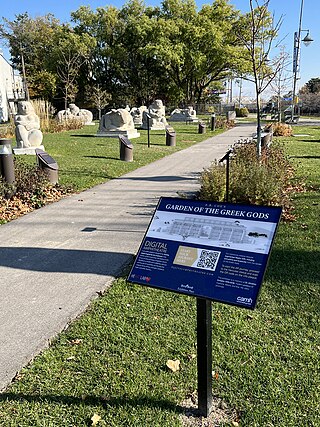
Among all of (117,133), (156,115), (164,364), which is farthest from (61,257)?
(156,115)

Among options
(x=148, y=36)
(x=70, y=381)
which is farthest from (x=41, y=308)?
(x=148, y=36)

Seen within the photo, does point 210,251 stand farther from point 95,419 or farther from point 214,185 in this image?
point 214,185

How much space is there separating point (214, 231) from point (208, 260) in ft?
0.60

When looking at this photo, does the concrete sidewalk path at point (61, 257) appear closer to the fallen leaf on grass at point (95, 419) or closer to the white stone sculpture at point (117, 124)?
the fallen leaf on grass at point (95, 419)

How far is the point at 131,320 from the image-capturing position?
3.36 m

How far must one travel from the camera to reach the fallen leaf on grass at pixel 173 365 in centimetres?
274

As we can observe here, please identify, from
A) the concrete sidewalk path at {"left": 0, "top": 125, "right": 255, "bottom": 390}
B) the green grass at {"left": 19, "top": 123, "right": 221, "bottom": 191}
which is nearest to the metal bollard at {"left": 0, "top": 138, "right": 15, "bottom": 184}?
the concrete sidewalk path at {"left": 0, "top": 125, "right": 255, "bottom": 390}

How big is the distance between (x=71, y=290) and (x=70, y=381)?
1342 millimetres

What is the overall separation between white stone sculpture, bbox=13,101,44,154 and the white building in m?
33.4

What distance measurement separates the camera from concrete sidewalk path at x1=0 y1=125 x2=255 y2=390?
10.6 feet

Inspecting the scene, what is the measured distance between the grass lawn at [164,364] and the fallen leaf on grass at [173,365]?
0.03 m

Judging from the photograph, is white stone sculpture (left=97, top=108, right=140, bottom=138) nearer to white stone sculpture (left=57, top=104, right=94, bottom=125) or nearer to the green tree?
white stone sculpture (left=57, top=104, right=94, bottom=125)

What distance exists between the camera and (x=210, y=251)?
2082 mm

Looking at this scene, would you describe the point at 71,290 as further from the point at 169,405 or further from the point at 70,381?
the point at 169,405
